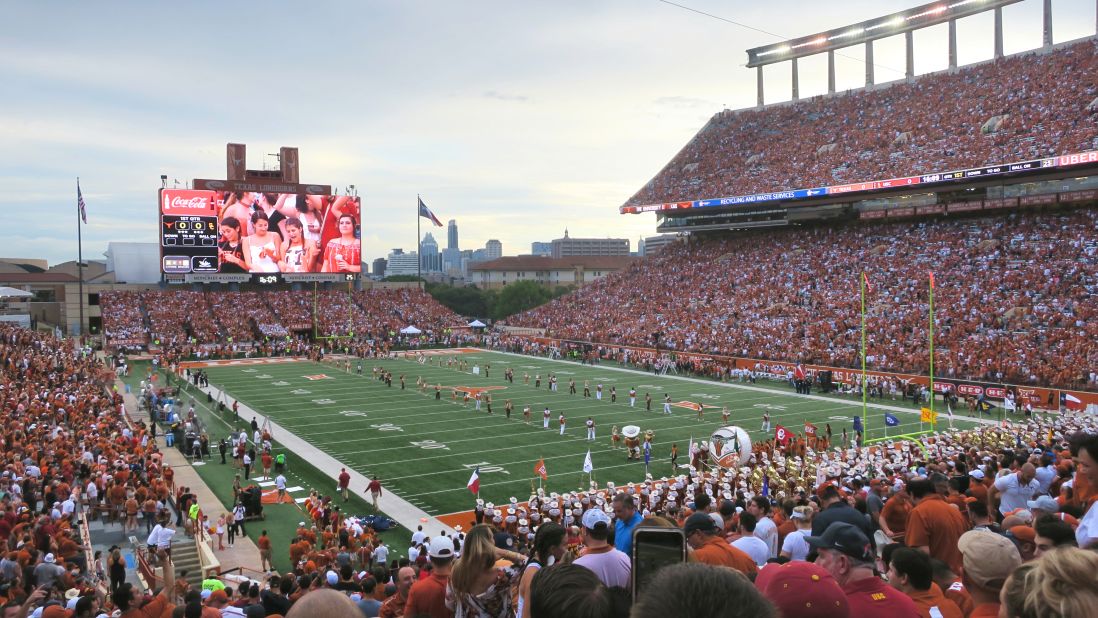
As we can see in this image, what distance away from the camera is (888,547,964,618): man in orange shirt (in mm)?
4160

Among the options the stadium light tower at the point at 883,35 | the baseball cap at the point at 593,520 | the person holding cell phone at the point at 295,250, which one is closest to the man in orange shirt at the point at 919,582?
the baseball cap at the point at 593,520

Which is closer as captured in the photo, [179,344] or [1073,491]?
[1073,491]

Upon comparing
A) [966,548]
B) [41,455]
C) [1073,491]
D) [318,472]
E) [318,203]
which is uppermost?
[318,203]

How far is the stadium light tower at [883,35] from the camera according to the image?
49750 millimetres

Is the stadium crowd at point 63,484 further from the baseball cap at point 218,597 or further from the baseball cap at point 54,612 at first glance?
the baseball cap at point 218,597

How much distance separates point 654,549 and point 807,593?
0.75m

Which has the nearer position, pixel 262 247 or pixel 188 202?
pixel 188 202

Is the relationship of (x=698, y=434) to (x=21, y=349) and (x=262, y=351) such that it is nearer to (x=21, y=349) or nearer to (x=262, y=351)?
(x=21, y=349)

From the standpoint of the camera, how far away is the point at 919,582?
4207mm

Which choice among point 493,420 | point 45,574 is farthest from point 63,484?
point 493,420

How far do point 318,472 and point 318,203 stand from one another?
42.5 m

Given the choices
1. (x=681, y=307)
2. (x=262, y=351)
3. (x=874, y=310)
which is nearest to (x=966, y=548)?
(x=874, y=310)

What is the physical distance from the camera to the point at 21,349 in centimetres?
3419

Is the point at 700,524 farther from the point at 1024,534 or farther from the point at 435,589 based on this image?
the point at 435,589
